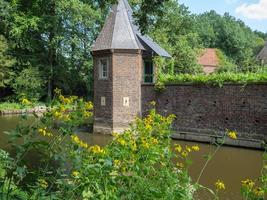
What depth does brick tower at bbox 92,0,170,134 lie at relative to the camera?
20.6 m

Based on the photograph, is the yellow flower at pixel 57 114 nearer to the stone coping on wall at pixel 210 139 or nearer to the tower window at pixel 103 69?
the stone coping on wall at pixel 210 139

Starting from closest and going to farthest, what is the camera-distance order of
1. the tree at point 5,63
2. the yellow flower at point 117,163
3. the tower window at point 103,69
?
the yellow flower at point 117,163 → the tower window at point 103,69 → the tree at point 5,63

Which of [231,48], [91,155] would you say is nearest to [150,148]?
[91,155]

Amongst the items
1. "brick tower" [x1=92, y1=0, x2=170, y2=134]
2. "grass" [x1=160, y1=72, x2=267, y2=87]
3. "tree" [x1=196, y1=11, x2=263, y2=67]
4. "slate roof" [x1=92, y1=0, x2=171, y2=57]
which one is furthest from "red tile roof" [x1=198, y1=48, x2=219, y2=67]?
"grass" [x1=160, y1=72, x2=267, y2=87]

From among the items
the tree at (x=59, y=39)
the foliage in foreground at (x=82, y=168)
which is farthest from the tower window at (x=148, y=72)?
the foliage in foreground at (x=82, y=168)

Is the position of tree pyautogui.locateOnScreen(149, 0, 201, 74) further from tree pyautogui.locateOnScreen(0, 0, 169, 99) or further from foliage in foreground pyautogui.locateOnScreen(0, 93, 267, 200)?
foliage in foreground pyautogui.locateOnScreen(0, 93, 267, 200)

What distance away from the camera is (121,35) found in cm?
2083

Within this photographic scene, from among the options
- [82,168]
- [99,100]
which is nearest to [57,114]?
[82,168]

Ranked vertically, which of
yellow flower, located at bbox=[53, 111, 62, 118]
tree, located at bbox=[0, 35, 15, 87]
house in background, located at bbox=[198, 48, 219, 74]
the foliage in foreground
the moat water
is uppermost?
house in background, located at bbox=[198, 48, 219, 74]

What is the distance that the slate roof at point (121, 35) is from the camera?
20.6 m

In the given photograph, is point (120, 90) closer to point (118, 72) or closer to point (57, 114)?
point (118, 72)

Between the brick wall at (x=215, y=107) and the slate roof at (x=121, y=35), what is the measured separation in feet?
7.20

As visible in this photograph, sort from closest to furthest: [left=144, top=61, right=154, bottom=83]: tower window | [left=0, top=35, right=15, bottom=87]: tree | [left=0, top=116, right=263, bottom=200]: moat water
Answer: [left=0, top=116, right=263, bottom=200]: moat water < [left=144, top=61, right=154, bottom=83]: tower window < [left=0, top=35, right=15, bottom=87]: tree

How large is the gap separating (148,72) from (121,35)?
8.74 ft
